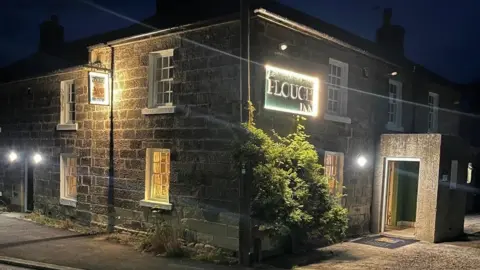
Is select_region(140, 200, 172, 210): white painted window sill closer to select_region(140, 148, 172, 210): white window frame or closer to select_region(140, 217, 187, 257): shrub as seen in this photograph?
select_region(140, 148, 172, 210): white window frame

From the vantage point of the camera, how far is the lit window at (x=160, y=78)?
450 inches

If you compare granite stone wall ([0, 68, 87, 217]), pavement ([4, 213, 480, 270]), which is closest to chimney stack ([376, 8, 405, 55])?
pavement ([4, 213, 480, 270])

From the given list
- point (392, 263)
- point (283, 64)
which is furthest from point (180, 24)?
point (392, 263)

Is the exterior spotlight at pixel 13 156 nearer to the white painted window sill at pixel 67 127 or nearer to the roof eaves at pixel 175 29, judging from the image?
the white painted window sill at pixel 67 127

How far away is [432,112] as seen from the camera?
683 inches

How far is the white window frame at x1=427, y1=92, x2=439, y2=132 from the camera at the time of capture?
17.2m

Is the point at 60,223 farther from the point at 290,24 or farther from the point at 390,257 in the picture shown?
the point at 390,257

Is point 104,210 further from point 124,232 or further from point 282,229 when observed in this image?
point 282,229

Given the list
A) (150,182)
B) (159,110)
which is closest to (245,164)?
(159,110)

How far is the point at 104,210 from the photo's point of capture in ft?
41.0

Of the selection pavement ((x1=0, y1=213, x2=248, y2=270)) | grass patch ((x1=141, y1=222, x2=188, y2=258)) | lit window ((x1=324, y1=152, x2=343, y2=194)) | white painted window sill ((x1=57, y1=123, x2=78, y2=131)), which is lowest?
pavement ((x1=0, y1=213, x2=248, y2=270))

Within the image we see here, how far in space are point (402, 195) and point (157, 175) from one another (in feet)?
29.9

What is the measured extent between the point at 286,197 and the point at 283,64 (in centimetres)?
311

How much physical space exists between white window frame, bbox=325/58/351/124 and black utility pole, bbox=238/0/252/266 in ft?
11.4
